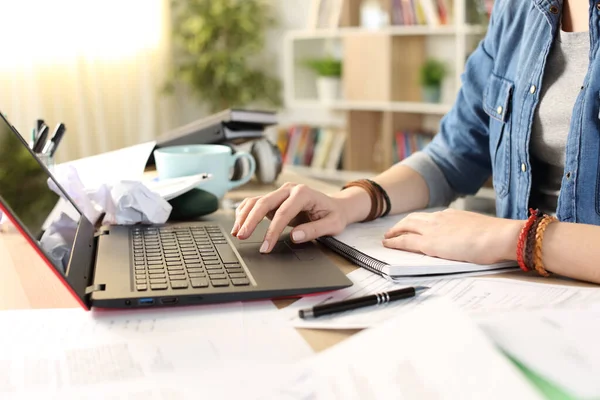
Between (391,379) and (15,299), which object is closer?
(391,379)

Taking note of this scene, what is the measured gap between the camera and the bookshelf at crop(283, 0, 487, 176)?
130 inches

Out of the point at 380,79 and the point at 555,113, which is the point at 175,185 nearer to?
the point at 555,113

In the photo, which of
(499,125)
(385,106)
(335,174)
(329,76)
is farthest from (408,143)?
(499,125)

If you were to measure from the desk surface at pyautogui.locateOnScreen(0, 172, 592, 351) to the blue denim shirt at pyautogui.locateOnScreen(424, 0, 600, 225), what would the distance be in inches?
10.2

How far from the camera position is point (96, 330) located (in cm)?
69

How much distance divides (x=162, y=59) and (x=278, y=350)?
3.30 metres

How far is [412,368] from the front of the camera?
562 mm

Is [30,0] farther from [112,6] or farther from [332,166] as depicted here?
[332,166]

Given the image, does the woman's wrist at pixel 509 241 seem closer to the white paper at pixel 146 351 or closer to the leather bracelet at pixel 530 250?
the leather bracelet at pixel 530 250

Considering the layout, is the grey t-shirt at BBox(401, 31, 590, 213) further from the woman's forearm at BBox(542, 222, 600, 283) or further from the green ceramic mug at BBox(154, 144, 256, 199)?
the green ceramic mug at BBox(154, 144, 256, 199)

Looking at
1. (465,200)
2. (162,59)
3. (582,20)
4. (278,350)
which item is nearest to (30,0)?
(162,59)

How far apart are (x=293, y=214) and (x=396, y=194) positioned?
0.84 ft

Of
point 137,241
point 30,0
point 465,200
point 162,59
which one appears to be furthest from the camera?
point 162,59

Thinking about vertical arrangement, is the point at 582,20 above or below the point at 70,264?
above
